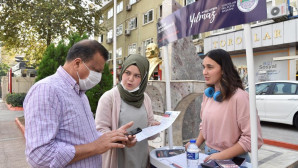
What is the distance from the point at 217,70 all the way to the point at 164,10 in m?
2.65

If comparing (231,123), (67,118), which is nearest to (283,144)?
(231,123)

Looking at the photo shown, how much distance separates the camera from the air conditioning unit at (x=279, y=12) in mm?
10008

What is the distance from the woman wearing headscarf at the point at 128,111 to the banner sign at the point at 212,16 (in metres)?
0.55

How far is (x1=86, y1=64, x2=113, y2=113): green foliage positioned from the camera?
642cm

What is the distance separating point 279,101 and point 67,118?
7.17 meters

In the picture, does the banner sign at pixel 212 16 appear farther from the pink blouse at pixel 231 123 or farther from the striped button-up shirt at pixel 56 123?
the striped button-up shirt at pixel 56 123

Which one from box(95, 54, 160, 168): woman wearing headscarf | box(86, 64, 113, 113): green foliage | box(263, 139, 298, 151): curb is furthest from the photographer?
box(86, 64, 113, 113): green foliage

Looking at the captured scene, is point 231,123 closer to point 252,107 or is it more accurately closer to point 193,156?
point 252,107

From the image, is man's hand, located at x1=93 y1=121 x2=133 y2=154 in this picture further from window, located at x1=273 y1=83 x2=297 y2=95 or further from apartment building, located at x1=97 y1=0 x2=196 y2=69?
apartment building, located at x1=97 y1=0 x2=196 y2=69

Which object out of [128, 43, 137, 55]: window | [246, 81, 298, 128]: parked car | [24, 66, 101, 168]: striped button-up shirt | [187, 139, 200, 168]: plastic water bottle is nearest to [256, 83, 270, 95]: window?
[246, 81, 298, 128]: parked car

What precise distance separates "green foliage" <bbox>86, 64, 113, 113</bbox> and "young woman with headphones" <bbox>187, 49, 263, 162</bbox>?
4786 millimetres

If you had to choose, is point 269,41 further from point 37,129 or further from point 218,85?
point 37,129

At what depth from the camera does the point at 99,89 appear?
6684 mm

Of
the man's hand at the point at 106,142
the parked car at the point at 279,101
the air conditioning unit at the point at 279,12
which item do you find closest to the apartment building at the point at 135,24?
the air conditioning unit at the point at 279,12
